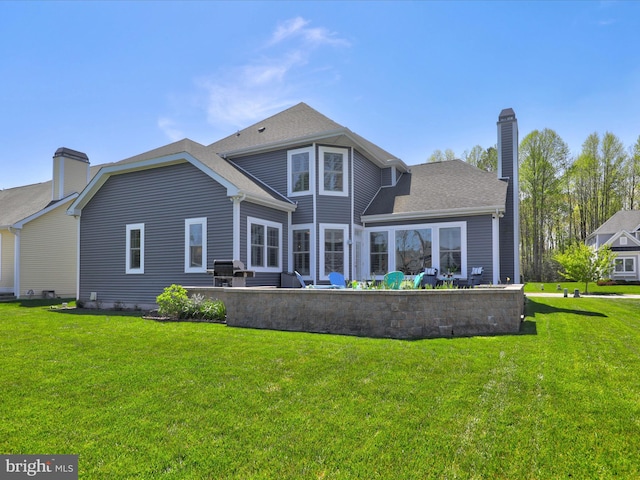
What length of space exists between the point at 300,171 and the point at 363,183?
2.64 meters

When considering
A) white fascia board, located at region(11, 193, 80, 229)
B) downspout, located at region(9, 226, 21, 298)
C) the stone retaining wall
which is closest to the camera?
the stone retaining wall

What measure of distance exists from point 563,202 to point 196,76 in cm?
3863

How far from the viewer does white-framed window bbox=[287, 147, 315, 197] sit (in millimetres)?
13742

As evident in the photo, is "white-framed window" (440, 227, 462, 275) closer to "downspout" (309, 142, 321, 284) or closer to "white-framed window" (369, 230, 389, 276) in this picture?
"white-framed window" (369, 230, 389, 276)

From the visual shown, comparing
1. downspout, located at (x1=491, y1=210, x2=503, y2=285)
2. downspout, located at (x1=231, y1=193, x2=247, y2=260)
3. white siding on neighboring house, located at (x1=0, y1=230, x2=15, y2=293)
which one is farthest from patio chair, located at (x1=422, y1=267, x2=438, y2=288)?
white siding on neighboring house, located at (x1=0, y1=230, x2=15, y2=293)

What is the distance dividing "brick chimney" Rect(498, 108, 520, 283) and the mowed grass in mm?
8910

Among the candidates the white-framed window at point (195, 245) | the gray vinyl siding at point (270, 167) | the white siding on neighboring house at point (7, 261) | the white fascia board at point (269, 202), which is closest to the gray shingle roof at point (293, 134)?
the gray vinyl siding at point (270, 167)

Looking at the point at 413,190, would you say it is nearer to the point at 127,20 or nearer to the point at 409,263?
A: the point at 409,263

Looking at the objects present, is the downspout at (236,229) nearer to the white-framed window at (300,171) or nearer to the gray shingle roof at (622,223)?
the white-framed window at (300,171)

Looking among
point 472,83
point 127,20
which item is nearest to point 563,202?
point 472,83

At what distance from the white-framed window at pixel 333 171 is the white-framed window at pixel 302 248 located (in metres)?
1.42

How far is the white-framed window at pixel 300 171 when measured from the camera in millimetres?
13742

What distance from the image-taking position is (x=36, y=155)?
22844 millimetres

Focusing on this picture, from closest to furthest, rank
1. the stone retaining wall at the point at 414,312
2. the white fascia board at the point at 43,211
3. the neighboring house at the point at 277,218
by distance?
the stone retaining wall at the point at 414,312 < the neighboring house at the point at 277,218 < the white fascia board at the point at 43,211
